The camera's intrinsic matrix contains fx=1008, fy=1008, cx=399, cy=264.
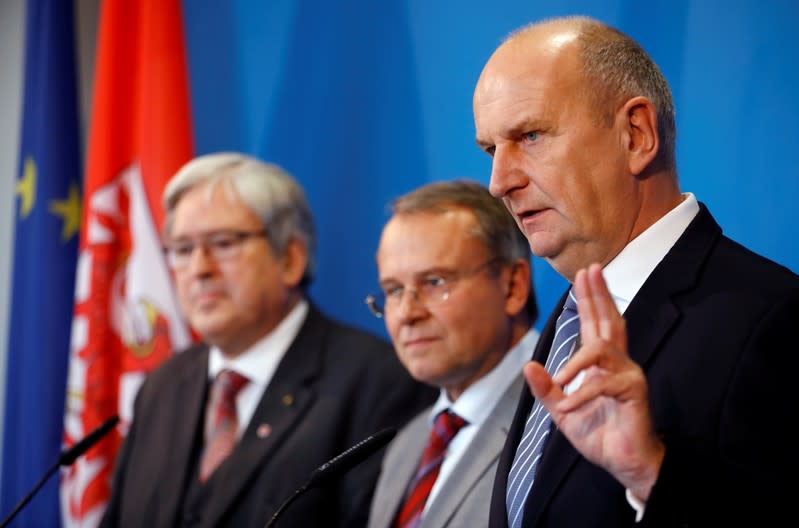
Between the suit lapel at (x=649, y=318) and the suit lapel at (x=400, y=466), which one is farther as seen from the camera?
the suit lapel at (x=400, y=466)

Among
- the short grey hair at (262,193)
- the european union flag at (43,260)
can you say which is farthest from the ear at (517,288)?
the european union flag at (43,260)

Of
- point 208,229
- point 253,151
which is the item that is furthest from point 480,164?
point 253,151

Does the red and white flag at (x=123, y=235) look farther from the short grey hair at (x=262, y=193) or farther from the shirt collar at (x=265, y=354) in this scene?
the shirt collar at (x=265, y=354)

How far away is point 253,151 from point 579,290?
2898 mm

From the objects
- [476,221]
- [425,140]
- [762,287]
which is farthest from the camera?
[425,140]

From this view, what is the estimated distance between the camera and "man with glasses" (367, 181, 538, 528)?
2.41 m

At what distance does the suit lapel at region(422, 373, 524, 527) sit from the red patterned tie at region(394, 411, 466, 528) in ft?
0.38

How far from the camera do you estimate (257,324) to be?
10.3ft

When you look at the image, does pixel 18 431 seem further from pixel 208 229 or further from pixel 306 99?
pixel 306 99

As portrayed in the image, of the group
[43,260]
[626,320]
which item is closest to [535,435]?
[626,320]

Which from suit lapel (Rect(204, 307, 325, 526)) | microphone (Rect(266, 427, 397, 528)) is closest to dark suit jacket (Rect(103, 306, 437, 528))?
suit lapel (Rect(204, 307, 325, 526))

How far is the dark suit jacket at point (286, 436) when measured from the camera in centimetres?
271

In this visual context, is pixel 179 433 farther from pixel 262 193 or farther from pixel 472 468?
pixel 472 468

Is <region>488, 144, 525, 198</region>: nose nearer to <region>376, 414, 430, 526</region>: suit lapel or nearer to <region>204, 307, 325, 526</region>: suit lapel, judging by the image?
<region>376, 414, 430, 526</region>: suit lapel
